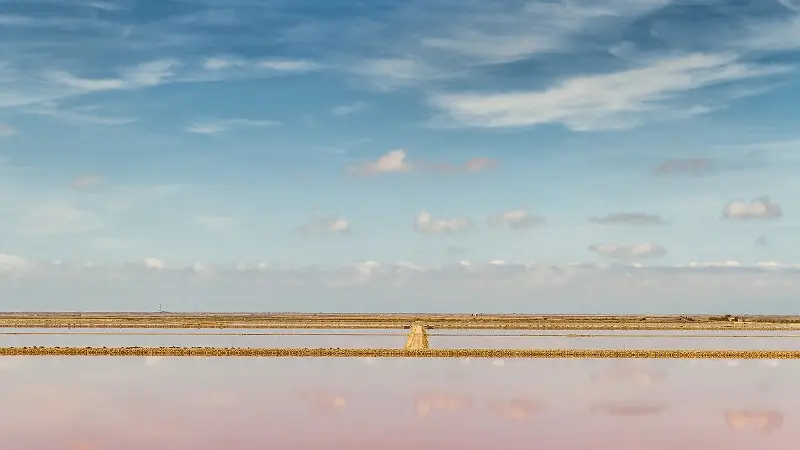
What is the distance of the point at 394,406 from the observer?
31016mm

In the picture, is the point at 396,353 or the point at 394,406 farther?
the point at 396,353

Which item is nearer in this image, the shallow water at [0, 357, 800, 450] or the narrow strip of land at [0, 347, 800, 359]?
the shallow water at [0, 357, 800, 450]

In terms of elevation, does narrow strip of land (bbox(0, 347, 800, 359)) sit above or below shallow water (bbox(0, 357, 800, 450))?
above

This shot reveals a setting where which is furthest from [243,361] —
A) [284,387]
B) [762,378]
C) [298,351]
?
[762,378]

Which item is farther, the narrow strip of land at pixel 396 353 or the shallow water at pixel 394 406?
the narrow strip of land at pixel 396 353

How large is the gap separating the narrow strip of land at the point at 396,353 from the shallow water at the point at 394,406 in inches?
223

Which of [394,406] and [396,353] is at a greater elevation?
[396,353]

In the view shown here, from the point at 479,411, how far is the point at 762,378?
64.0 feet

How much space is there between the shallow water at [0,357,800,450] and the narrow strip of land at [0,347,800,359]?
5.67m

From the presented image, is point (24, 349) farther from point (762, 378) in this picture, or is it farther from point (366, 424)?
point (762, 378)

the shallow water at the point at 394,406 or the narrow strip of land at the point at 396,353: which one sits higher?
the narrow strip of land at the point at 396,353

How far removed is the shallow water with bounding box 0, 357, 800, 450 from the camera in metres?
25.2

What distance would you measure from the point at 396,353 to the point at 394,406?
917 inches

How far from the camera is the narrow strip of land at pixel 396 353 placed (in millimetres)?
53156
